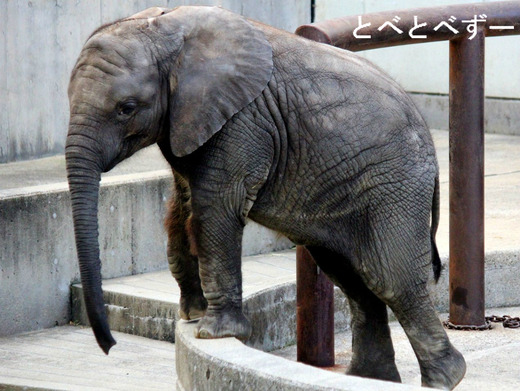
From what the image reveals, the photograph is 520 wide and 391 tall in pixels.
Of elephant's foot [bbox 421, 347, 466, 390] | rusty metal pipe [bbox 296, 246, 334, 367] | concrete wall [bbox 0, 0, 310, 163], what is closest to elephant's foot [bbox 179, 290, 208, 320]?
rusty metal pipe [bbox 296, 246, 334, 367]

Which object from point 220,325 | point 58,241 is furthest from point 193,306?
point 58,241

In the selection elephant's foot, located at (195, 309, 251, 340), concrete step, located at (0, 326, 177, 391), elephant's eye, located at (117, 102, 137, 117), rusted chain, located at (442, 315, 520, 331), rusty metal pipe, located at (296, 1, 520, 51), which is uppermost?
rusty metal pipe, located at (296, 1, 520, 51)

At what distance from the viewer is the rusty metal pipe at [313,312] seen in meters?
5.86

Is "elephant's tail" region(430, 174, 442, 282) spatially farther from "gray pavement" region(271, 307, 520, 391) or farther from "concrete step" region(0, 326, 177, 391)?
"concrete step" region(0, 326, 177, 391)

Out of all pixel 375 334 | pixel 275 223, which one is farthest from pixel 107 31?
pixel 375 334

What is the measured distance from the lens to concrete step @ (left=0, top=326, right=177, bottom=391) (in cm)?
641

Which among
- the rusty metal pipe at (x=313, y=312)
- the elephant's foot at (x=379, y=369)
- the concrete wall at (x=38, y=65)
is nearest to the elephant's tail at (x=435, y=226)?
the elephant's foot at (x=379, y=369)

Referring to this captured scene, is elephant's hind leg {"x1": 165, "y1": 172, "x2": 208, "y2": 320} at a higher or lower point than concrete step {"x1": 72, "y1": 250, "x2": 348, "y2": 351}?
higher

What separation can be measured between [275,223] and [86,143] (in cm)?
84

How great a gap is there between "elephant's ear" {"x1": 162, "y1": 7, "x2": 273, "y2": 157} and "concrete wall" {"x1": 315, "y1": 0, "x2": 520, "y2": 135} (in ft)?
26.8

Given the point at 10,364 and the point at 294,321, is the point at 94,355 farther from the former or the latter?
the point at 294,321

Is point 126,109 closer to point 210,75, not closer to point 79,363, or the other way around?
point 210,75

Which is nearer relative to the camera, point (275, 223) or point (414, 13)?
point (275, 223)

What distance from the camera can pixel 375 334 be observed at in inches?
218
